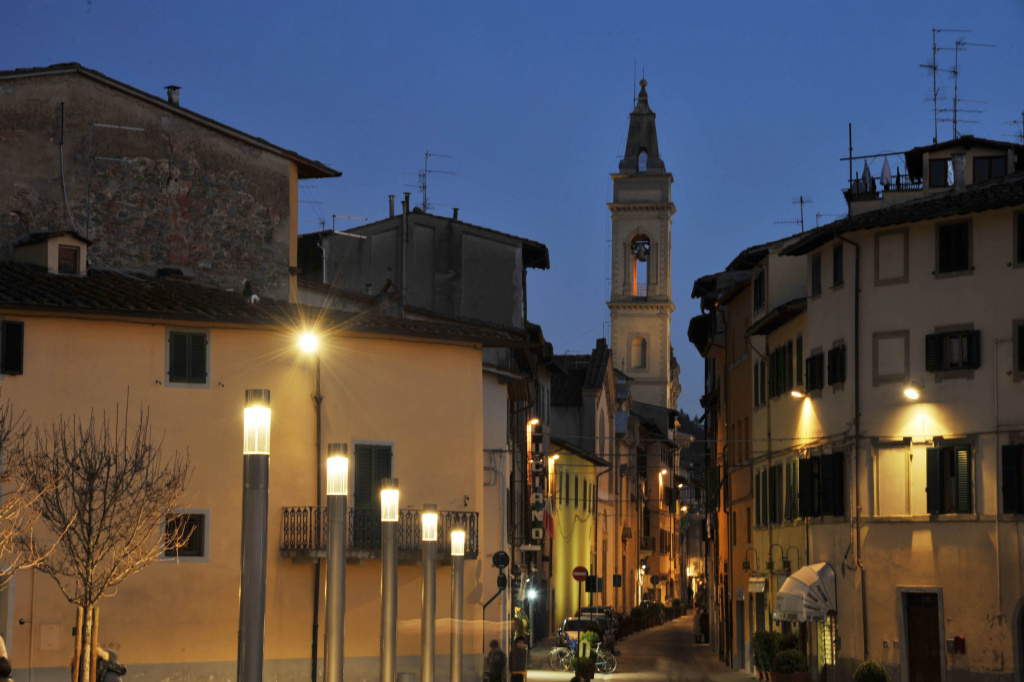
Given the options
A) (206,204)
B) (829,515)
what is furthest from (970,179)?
(206,204)

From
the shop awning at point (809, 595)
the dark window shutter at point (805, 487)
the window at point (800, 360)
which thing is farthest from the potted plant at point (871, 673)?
the window at point (800, 360)

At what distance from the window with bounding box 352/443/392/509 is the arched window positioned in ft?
230

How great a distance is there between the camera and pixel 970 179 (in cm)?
4319

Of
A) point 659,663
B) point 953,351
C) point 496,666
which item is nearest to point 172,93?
point 496,666

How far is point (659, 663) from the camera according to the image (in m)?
50.2

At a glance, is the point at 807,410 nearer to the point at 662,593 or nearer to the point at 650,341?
the point at 650,341

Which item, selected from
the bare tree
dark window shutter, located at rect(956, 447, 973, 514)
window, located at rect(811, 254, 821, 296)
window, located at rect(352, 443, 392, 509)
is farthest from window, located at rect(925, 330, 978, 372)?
the bare tree

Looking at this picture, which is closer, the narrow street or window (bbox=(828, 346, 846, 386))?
window (bbox=(828, 346, 846, 386))

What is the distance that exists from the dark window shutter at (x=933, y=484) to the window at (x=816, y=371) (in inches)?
175

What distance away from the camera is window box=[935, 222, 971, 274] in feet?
117

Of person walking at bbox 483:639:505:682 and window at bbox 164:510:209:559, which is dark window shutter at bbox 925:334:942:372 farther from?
window at bbox 164:510:209:559

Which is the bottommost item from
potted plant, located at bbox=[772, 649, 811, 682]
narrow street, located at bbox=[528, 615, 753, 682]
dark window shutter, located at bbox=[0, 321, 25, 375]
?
narrow street, located at bbox=[528, 615, 753, 682]

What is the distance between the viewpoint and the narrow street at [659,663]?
1703 inches

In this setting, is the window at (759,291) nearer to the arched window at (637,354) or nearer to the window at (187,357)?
the window at (187,357)
